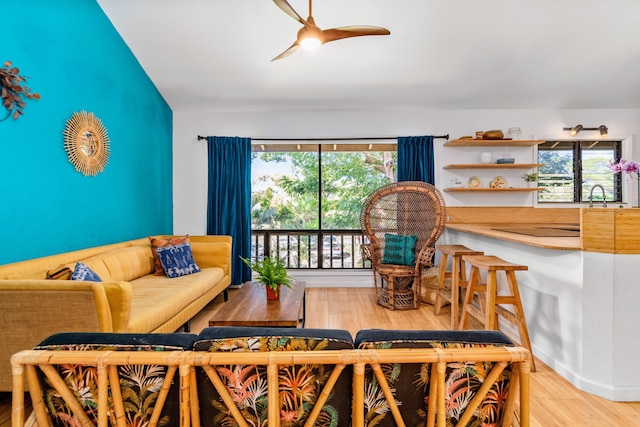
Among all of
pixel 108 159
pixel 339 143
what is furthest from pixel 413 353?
pixel 339 143

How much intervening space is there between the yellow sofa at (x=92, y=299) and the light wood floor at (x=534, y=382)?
42cm

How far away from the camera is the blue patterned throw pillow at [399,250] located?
3.98 m

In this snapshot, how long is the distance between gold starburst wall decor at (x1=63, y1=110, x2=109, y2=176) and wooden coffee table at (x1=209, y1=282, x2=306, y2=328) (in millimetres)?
1863

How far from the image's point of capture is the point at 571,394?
6.57ft

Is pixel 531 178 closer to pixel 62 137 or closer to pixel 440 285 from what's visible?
pixel 440 285

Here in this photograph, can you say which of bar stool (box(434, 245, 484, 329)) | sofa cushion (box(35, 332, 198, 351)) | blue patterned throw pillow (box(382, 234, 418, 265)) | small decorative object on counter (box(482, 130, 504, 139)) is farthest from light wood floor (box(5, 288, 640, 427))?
small decorative object on counter (box(482, 130, 504, 139))

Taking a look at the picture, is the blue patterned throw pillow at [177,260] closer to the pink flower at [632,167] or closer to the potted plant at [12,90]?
the potted plant at [12,90]

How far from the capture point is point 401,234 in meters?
4.27

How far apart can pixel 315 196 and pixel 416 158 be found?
4.98ft

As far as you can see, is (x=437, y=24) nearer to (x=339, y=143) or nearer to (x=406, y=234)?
(x=339, y=143)

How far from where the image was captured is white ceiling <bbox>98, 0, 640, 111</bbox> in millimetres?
3188

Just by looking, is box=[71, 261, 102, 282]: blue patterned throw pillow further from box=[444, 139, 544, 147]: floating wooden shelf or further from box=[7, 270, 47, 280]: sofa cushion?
box=[444, 139, 544, 147]: floating wooden shelf

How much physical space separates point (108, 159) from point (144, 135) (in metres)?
0.76

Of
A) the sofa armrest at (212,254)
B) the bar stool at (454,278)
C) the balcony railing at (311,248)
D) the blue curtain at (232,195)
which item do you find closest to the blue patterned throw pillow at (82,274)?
the sofa armrest at (212,254)
